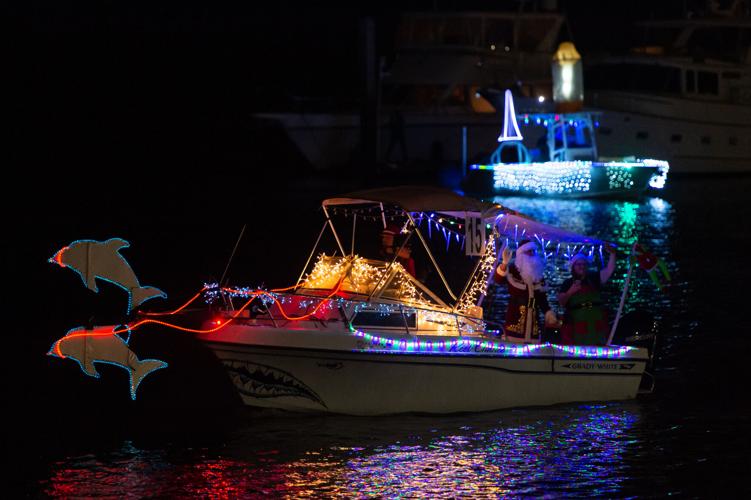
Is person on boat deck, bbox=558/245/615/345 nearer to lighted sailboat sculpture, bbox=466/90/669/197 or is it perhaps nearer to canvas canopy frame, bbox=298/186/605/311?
canvas canopy frame, bbox=298/186/605/311

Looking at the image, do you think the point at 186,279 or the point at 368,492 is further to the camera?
the point at 186,279

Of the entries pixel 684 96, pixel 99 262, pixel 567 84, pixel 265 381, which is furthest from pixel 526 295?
pixel 684 96

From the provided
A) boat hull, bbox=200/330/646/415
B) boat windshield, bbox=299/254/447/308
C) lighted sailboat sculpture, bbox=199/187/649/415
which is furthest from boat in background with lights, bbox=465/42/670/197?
boat hull, bbox=200/330/646/415

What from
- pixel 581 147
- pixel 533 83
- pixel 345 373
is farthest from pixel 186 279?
pixel 533 83

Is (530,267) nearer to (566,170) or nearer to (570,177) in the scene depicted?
(570,177)

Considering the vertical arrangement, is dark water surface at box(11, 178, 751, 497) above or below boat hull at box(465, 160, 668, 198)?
below

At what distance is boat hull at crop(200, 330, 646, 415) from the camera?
1282 cm

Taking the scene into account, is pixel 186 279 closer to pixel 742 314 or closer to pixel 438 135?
pixel 742 314

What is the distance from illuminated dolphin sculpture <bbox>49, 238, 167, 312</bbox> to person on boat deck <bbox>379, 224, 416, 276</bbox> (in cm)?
274

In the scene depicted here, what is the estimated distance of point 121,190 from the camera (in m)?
40.5

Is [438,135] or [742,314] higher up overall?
[438,135]

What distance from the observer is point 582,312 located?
1385 centimetres

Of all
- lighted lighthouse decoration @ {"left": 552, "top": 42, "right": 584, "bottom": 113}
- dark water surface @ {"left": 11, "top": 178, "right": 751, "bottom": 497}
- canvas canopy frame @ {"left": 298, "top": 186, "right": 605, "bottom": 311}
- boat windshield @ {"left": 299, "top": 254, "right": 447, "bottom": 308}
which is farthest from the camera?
lighted lighthouse decoration @ {"left": 552, "top": 42, "right": 584, "bottom": 113}

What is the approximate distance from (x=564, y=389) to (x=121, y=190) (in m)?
29.0
